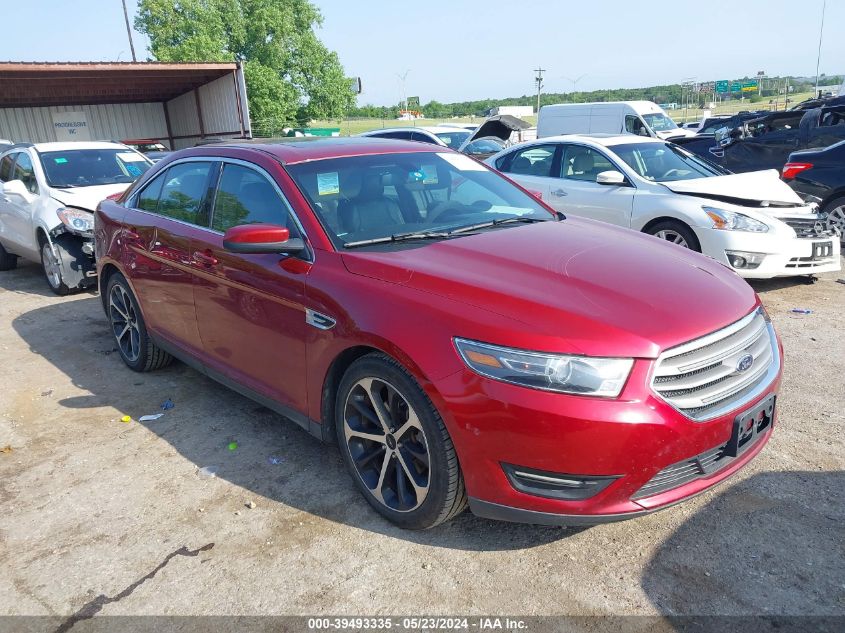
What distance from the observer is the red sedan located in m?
2.40

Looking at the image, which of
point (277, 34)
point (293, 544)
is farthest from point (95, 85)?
point (277, 34)

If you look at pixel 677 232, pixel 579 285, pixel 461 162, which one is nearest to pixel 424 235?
pixel 579 285

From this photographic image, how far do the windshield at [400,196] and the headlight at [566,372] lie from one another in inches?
46.8

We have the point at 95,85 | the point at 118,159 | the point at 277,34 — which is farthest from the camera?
the point at 277,34

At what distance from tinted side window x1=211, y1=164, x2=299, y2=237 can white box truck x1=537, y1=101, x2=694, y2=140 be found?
48.2 ft

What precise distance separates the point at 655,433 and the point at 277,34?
4981 cm

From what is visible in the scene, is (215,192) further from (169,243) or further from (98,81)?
(98,81)

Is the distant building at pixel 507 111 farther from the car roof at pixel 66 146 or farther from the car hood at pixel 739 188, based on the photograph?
the car hood at pixel 739 188

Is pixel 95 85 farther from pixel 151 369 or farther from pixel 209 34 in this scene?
pixel 209 34

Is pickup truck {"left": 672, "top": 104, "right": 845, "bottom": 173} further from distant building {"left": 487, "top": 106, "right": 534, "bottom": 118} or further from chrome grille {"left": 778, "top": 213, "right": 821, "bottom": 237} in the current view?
distant building {"left": 487, "top": 106, "right": 534, "bottom": 118}

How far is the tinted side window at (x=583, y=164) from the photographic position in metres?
7.33

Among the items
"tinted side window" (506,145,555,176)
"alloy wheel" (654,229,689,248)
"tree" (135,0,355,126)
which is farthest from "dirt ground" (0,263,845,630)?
"tree" (135,0,355,126)

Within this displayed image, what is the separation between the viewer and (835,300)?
20.2 ft

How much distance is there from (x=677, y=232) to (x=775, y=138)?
5961 millimetres
